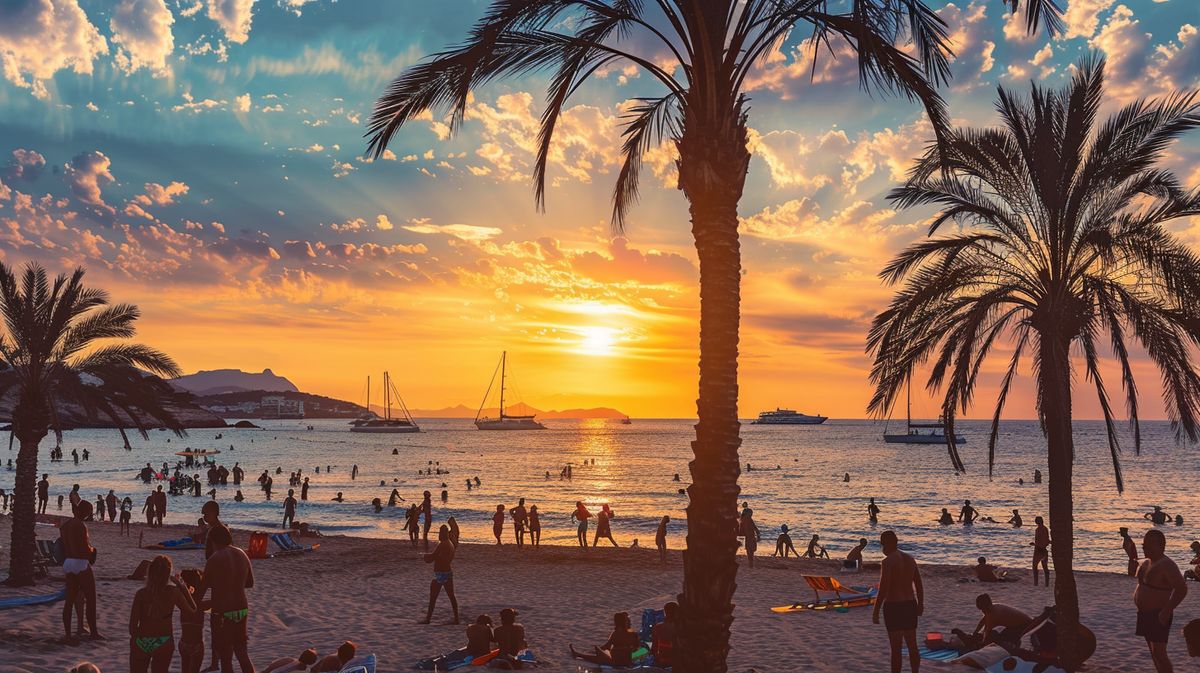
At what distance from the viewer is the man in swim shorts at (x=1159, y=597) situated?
865 centimetres

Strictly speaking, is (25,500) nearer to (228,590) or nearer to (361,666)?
(228,590)

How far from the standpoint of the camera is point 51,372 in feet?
52.3

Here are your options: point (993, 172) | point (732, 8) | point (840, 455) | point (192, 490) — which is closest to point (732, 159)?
point (732, 8)

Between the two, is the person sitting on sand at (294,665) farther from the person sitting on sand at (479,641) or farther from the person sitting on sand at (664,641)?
the person sitting on sand at (664,641)

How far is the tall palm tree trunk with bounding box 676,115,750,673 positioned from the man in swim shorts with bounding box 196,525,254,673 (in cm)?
479

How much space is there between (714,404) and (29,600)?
13.3 meters

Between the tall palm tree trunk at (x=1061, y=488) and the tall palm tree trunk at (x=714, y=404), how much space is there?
19.5ft

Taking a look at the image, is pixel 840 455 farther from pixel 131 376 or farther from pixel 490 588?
pixel 131 376

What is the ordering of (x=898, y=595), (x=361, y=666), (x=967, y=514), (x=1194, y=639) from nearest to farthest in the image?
(x=1194, y=639)
(x=898, y=595)
(x=361, y=666)
(x=967, y=514)

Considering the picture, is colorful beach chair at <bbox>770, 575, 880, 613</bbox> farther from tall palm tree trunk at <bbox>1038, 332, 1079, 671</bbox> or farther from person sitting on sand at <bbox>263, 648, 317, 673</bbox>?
person sitting on sand at <bbox>263, 648, 317, 673</bbox>

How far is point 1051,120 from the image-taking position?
11195mm

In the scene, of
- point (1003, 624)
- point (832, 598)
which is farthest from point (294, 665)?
point (832, 598)

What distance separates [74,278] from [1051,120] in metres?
18.3

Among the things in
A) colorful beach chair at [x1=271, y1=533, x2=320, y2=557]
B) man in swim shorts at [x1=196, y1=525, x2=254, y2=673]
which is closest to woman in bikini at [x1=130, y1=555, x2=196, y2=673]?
man in swim shorts at [x1=196, y1=525, x2=254, y2=673]
